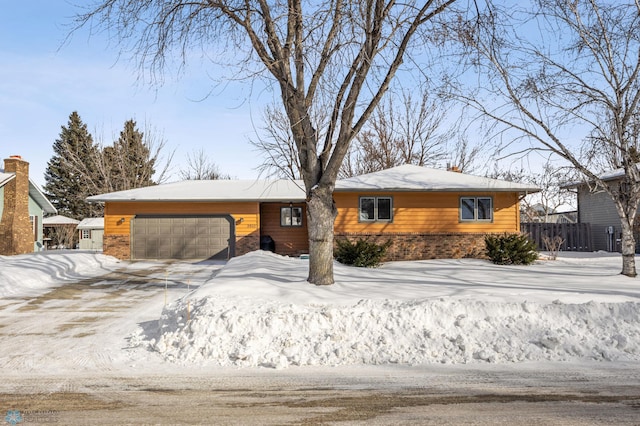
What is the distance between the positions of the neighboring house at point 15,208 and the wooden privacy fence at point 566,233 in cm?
2735

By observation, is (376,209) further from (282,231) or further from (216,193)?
(216,193)

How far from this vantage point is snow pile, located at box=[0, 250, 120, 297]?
12.8m

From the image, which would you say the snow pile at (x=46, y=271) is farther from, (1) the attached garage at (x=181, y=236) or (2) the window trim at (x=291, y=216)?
(2) the window trim at (x=291, y=216)

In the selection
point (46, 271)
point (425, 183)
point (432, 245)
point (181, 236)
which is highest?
point (425, 183)

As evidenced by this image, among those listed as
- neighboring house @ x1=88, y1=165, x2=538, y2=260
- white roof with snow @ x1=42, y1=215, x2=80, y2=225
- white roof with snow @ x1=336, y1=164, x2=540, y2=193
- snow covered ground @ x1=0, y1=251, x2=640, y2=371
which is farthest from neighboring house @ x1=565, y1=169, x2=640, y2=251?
white roof with snow @ x1=42, y1=215, x2=80, y2=225

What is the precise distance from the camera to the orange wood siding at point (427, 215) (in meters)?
19.8

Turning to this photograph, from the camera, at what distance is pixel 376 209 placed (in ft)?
65.6

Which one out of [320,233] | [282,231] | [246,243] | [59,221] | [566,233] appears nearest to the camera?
[320,233]

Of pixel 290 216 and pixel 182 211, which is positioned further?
pixel 290 216

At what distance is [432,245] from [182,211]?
11.7 m

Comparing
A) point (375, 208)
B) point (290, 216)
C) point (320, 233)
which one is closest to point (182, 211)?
point (290, 216)

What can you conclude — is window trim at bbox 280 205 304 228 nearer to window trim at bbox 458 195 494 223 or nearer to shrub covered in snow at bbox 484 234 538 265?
window trim at bbox 458 195 494 223

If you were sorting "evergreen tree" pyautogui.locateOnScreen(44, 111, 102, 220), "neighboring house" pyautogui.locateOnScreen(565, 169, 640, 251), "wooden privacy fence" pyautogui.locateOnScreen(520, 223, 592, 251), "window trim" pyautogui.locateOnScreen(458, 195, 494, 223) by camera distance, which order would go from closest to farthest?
"window trim" pyautogui.locateOnScreen(458, 195, 494, 223)
"neighboring house" pyautogui.locateOnScreen(565, 169, 640, 251)
"wooden privacy fence" pyautogui.locateOnScreen(520, 223, 592, 251)
"evergreen tree" pyautogui.locateOnScreen(44, 111, 102, 220)

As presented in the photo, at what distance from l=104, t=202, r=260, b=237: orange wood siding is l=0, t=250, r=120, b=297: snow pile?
1820mm
